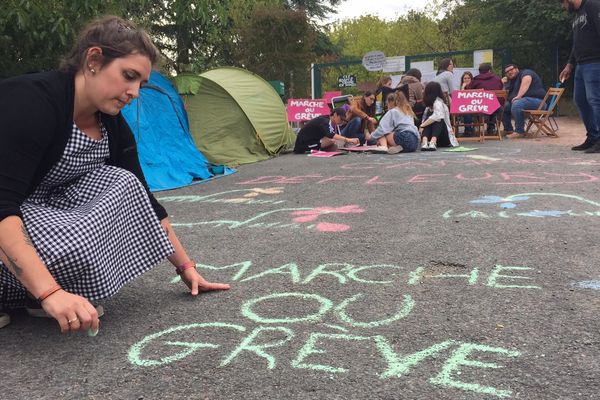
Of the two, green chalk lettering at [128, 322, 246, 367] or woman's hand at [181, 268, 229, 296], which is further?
woman's hand at [181, 268, 229, 296]

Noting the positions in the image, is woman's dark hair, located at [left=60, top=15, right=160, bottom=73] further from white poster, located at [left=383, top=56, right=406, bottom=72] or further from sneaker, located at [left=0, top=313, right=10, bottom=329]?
white poster, located at [left=383, top=56, right=406, bottom=72]

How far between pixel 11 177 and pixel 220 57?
21.4 m

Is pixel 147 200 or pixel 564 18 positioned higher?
pixel 564 18

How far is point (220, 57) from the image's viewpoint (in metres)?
22.1

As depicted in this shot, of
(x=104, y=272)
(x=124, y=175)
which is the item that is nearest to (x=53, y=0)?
(x=124, y=175)

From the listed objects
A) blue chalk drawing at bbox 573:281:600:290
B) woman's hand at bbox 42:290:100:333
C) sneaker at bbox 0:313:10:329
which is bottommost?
blue chalk drawing at bbox 573:281:600:290

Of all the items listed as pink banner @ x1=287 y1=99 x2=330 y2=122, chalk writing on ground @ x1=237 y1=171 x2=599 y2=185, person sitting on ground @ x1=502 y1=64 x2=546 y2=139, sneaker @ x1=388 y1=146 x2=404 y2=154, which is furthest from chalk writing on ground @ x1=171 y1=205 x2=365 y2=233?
pink banner @ x1=287 y1=99 x2=330 y2=122

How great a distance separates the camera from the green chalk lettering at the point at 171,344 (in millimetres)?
1765

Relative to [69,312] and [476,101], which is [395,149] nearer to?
[476,101]

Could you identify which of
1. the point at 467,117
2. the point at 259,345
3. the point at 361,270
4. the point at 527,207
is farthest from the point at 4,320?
the point at 467,117

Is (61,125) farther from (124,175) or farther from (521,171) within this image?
(521,171)

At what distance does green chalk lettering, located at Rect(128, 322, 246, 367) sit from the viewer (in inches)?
69.5

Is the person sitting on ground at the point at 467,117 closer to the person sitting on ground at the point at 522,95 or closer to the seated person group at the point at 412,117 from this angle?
the seated person group at the point at 412,117

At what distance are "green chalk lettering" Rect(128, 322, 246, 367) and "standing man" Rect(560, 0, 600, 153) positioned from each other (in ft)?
20.1
